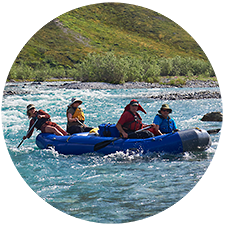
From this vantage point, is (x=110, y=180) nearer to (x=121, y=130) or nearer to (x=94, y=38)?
(x=121, y=130)

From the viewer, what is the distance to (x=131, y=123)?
645 cm

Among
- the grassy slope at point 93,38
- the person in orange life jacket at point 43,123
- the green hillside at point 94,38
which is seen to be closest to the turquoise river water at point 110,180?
the person in orange life jacket at point 43,123

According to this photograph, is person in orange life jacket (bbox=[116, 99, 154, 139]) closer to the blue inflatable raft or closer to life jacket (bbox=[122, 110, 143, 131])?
life jacket (bbox=[122, 110, 143, 131])

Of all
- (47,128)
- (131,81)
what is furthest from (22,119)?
(131,81)

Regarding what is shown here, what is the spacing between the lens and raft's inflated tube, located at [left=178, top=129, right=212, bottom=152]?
6.12 metres

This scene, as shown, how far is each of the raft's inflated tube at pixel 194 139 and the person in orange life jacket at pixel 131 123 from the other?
0.85 m

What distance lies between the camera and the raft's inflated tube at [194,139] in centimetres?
612

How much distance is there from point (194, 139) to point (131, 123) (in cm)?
156

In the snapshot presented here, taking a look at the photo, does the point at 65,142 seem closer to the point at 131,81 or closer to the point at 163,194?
the point at 163,194

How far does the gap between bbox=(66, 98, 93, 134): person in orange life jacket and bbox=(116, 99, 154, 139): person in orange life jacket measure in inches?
67.9

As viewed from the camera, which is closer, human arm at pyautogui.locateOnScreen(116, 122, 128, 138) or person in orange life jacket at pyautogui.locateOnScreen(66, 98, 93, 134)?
human arm at pyautogui.locateOnScreen(116, 122, 128, 138)

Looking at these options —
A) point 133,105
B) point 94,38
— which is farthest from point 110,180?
point 94,38

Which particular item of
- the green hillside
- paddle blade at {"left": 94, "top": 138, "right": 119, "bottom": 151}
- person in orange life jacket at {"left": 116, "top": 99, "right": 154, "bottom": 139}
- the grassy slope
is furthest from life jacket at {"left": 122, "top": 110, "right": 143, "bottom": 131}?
the grassy slope

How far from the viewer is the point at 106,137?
6.66 metres
